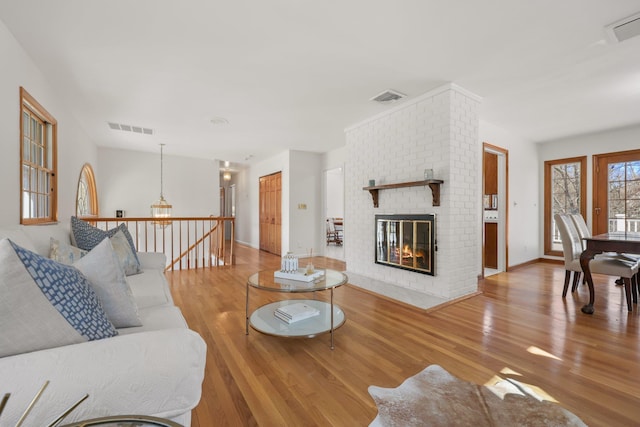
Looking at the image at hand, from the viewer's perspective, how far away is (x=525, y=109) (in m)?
4.17

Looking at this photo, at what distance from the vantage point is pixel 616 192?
518 centimetres

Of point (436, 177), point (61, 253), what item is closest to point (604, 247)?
point (436, 177)

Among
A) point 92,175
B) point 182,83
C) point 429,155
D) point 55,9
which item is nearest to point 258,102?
point 182,83

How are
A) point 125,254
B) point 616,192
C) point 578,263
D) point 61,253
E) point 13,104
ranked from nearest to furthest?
point 61,253
point 13,104
point 125,254
point 578,263
point 616,192

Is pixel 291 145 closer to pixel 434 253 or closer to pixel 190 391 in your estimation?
pixel 434 253

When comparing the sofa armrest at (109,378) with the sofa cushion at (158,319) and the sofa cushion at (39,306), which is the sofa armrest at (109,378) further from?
the sofa cushion at (158,319)

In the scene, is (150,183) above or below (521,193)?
above

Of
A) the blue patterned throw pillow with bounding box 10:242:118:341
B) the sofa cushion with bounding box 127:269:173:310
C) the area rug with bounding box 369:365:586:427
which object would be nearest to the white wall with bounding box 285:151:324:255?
the sofa cushion with bounding box 127:269:173:310

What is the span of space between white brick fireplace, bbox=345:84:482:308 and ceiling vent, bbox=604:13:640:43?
4.29 ft

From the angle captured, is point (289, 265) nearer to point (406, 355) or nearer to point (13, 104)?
point (406, 355)

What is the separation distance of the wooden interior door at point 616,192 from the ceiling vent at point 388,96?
440cm

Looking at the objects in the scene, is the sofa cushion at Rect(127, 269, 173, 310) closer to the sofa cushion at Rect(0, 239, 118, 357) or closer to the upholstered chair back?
the sofa cushion at Rect(0, 239, 118, 357)

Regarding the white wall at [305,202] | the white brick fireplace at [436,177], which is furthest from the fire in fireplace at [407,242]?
the white wall at [305,202]

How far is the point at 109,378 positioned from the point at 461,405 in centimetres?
172
